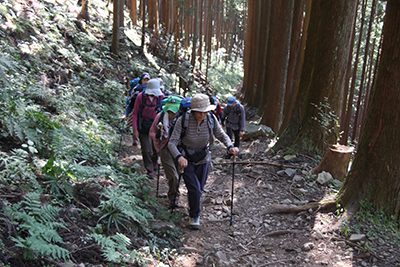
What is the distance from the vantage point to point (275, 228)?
5289 millimetres

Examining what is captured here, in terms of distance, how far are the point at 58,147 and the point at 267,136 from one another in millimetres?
8442

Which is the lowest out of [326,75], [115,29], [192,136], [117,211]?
[117,211]

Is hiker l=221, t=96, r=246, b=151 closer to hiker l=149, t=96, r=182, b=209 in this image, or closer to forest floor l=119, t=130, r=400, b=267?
forest floor l=119, t=130, r=400, b=267

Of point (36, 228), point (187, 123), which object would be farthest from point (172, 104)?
point (36, 228)

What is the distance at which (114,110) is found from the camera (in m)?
11.5

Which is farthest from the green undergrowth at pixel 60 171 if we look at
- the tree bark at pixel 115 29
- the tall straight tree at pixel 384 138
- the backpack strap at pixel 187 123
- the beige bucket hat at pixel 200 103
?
the tree bark at pixel 115 29

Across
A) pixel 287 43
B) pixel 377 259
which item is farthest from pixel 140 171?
pixel 287 43

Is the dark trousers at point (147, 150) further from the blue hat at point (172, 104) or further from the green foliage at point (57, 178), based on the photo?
the green foliage at point (57, 178)

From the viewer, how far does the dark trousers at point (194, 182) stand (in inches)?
201

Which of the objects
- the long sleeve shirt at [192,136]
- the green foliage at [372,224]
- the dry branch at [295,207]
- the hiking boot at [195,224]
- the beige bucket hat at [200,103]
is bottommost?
the hiking boot at [195,224]

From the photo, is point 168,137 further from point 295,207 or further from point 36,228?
point 36,228

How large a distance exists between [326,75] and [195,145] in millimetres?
4214

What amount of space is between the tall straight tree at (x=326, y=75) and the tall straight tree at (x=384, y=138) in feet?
8.50

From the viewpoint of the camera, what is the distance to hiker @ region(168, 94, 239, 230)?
4.78m
